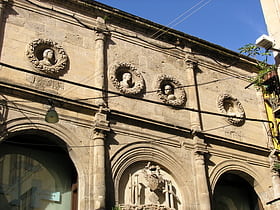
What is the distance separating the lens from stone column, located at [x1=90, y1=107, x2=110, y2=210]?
1228cm

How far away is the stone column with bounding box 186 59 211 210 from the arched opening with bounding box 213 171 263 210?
1474mm

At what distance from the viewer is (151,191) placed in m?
13.6

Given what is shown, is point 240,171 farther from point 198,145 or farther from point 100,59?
point 100,59

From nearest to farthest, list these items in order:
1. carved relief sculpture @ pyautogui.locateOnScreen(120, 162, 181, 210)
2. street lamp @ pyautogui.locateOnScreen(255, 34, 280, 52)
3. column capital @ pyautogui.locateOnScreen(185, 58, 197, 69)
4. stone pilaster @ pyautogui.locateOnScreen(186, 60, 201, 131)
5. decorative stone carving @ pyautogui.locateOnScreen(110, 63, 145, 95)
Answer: street lamp @ pyautogui.locateOnScreen(255, 34, 280, 52)
carved relief sculpture @ pyautogui.locateOnScreen(120, 162, 181, 210)
decorative stone carving @ pyautogui.locateOnScreen(110, 63, 145, 95)
stone pilaster @ pyautogui.locateOnScreen(186, 60, 201, 131)
column capital @ pyautogui.locateOnScreen(185, 58, 197, 69)

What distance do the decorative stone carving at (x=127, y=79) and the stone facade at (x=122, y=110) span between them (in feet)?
0.11

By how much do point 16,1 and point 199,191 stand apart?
792 cm

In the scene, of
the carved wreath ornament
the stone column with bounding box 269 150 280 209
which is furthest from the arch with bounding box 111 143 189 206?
the stone column with bounding box 269 150 280 209

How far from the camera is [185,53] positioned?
16922mm

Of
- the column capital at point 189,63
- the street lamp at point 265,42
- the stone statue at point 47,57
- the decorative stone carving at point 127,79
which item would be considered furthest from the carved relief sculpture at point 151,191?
the street lamp at point 265,42

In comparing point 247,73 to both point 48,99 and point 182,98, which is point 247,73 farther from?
point 48,99

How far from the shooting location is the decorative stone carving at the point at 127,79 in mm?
14688

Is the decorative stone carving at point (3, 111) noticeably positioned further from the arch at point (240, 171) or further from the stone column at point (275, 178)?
the stone column at point (275, 178)

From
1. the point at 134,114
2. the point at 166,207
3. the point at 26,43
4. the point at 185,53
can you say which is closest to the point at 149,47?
the point at 185,53

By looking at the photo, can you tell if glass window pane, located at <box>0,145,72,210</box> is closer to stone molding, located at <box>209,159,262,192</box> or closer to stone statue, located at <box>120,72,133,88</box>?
stone statue, located at <box>120,72,133,88</box>
